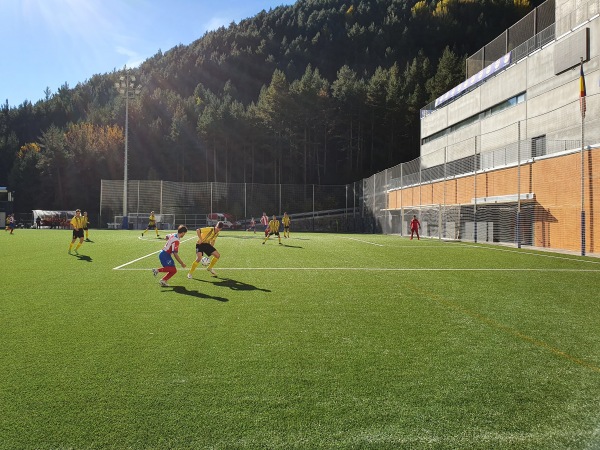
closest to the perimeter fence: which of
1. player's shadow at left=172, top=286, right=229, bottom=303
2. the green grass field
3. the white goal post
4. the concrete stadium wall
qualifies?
the concrete stadium wall

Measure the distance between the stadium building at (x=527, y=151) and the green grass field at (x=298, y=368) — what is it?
522 inches

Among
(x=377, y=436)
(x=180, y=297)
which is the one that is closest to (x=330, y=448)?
(x=377, y=436)

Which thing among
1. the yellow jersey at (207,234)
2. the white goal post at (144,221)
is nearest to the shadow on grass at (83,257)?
the yellow jersey at (207,234)

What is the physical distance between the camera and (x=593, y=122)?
21.4 m

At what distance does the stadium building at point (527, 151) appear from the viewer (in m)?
21.1

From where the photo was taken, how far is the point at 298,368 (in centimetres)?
454

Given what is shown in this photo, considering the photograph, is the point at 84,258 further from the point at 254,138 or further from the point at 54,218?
the point at 254,138

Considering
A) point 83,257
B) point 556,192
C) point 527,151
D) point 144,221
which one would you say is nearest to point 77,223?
point 83,257

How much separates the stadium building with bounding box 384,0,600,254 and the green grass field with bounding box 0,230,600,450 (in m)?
13.3

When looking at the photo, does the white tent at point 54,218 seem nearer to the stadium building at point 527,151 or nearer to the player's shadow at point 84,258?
the stadium building at point 527,151

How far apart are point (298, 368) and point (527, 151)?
24186mm

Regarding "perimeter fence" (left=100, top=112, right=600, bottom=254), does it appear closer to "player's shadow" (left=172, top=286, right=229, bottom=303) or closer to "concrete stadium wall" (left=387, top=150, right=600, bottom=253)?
"concrete stadium wall" (left=387, top=150, right=600, bottom=253)

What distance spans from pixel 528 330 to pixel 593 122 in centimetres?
1910

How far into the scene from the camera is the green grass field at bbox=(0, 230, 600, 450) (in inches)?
127
